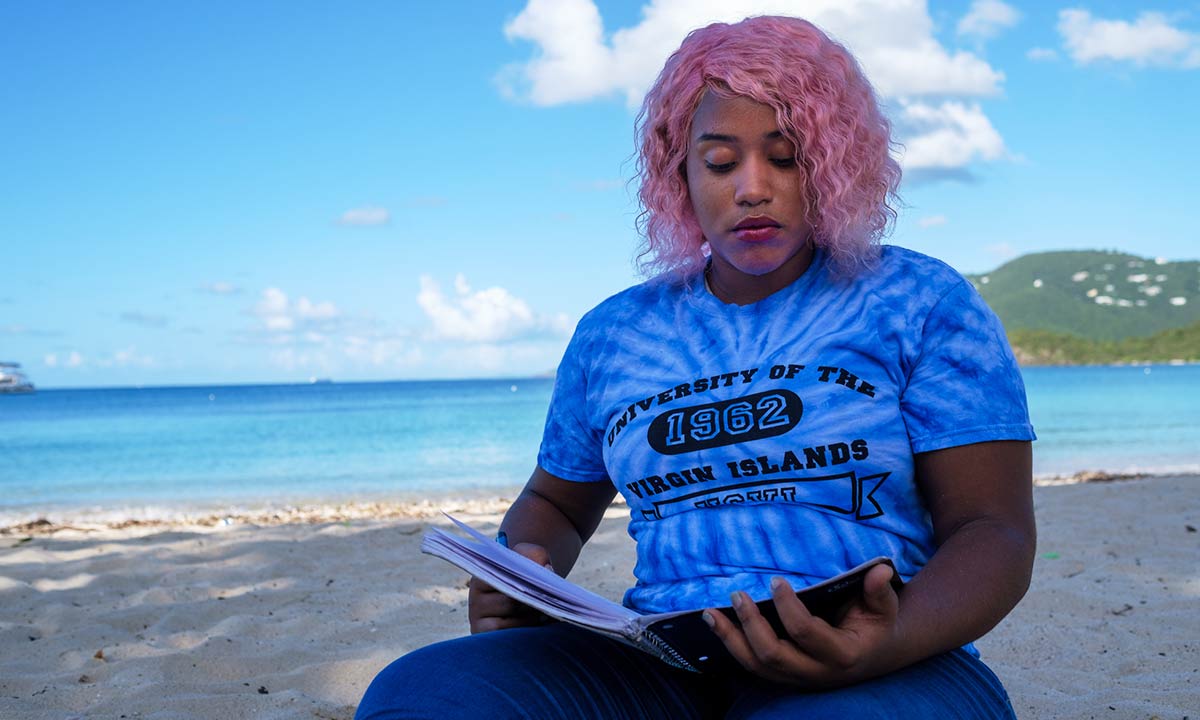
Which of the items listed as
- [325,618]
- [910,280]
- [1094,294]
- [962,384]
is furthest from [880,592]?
[1094,294]

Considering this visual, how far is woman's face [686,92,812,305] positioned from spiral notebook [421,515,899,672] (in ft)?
2.21

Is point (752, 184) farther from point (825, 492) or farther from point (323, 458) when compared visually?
point (323, 458)

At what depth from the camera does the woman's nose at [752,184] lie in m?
1.79

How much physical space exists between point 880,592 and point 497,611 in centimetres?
74

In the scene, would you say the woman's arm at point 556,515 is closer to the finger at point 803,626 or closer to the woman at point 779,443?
the woman at point 779,443

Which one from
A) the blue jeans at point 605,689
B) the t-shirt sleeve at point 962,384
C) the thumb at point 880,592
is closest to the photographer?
the thumb at point 880,592

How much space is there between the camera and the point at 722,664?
1485mm

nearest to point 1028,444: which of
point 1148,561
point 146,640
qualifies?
point 146,640

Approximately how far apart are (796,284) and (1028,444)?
0.49 meters

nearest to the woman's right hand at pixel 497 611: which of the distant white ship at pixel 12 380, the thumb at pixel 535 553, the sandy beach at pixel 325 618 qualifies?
the thumb at pixel 535 553

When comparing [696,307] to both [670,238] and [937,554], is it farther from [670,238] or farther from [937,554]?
[937,554]

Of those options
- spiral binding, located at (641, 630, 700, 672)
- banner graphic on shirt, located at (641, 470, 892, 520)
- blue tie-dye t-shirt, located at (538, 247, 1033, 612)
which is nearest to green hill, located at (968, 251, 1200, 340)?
blue tie-dye t-shirt, located at (538, 247, 1033, 612)

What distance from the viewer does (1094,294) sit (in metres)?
140

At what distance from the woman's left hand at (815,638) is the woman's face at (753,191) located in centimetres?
72
